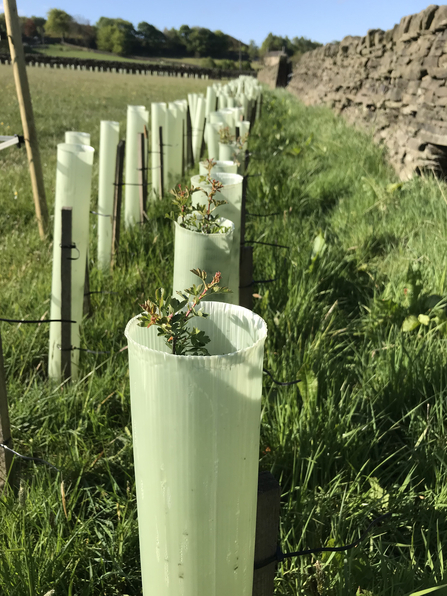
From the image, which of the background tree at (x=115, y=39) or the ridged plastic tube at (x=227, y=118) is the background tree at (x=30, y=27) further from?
the ridged plastic tube at (x=227, y=118)

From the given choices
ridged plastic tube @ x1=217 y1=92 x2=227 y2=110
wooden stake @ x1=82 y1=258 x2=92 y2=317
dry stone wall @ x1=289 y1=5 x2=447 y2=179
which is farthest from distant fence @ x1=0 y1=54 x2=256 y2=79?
wooden stake @ x1=82 y1=258 x2=92 y2=317

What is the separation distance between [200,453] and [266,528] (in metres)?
0.37

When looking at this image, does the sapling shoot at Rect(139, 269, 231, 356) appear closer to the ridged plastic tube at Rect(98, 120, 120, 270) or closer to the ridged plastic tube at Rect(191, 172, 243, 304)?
the ridged plastic tube at Rect(191, 172, 243, 304)

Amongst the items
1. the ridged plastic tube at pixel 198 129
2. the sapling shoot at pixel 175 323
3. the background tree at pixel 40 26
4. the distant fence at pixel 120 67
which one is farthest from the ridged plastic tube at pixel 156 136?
the background tree at pixel 40 26

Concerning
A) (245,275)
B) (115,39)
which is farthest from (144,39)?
(245,275)

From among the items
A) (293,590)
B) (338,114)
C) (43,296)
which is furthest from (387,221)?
(338,114)

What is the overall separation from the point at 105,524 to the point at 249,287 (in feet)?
3.34

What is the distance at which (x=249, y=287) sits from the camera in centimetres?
195

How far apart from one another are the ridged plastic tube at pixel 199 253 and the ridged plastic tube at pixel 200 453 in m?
0.47

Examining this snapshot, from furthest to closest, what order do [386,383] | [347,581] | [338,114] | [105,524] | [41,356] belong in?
[338,114] < [41,356] < [386,383] < [105,524] < [347,581]

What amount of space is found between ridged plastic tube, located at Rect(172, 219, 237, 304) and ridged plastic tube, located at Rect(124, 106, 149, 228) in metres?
2.63

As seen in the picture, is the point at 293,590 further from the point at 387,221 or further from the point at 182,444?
the point at 387,221

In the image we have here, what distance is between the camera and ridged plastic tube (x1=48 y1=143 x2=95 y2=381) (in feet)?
7.22

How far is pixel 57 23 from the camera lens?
277 feet
